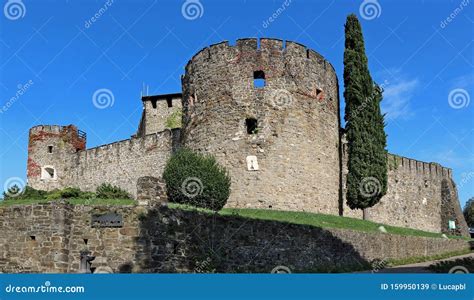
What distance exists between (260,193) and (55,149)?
21362mm

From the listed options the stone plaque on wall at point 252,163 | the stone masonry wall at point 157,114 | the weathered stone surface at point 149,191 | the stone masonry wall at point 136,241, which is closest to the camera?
the stone masonry wall at point 136,241

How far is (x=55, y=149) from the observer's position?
3931 cm

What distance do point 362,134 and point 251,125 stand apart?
266 inches

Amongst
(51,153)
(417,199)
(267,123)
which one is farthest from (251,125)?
(51,153)

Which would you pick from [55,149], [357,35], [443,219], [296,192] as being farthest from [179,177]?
[443,219]

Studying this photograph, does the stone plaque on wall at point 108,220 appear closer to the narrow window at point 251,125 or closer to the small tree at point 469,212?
the narrow window at point 251,125

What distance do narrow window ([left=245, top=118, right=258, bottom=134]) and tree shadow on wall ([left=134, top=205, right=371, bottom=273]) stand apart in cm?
704

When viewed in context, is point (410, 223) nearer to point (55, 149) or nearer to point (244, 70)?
point (244, 70)

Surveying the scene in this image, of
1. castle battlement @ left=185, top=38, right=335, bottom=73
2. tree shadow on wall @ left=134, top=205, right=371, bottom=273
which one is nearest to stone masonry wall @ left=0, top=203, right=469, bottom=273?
tree shadow on wall @ left=134, top=205, right=371, bottom=273

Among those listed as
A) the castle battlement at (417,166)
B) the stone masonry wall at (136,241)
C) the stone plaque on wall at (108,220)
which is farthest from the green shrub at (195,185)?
the castle battlement at (417,166)

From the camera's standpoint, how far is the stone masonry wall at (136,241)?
44.7ft

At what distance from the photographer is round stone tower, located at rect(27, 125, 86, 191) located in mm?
38812

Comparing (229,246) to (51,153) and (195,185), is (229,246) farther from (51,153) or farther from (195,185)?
(51,153)

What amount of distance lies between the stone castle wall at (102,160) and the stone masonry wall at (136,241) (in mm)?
15988
